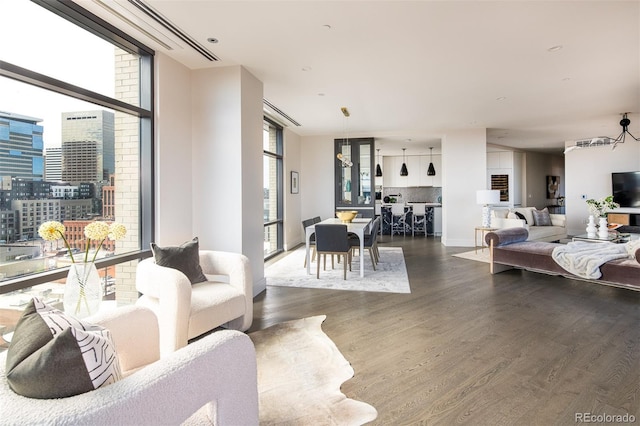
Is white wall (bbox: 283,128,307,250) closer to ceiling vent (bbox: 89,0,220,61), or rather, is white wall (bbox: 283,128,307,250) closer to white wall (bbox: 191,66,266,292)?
white wall (bbox: 191,66,266,292)

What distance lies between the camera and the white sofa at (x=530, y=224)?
725 cm

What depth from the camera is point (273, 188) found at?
7.35m

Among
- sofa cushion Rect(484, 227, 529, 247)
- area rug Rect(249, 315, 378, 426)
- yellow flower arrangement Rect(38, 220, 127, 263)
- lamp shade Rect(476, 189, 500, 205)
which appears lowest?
area rug Rect(249, 315, 378, 426)

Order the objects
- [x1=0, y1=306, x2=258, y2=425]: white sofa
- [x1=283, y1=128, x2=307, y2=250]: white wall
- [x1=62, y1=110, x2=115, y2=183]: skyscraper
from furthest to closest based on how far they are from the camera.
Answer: [x1=283, y1=128, x2=307, y2=250]: white wall, [x1=62, y1=110, x2=115, y2=183]: skyscraper, [x1=0, y1=306, x2=258, y2=425]: white sofa

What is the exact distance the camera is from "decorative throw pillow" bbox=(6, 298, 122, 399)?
914 mm

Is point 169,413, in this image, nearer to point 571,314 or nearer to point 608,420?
point 608,420

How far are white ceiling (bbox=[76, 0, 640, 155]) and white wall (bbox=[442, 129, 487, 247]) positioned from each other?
4.63ft

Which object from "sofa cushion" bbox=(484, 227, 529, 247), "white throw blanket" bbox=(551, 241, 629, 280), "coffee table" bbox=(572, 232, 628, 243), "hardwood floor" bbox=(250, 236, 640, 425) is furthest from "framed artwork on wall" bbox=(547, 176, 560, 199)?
"hardwood floor" bbox=(250, 236, 640, 425)

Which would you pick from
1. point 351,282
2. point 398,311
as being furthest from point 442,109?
point 398,311

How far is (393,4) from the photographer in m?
2.74

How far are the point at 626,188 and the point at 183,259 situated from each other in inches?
401

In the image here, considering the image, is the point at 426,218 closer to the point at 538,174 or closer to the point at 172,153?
the point at 538,174

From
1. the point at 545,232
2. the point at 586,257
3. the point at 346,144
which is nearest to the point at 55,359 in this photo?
the point at 586,257

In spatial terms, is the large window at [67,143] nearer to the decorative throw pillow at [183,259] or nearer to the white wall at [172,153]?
the white wall at [172,153]
